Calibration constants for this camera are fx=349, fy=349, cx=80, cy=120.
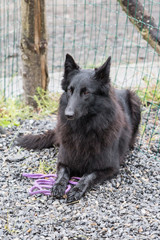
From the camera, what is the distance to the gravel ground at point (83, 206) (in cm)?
308

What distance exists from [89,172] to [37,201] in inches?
25.5

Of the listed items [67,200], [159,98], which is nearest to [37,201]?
[67,200]

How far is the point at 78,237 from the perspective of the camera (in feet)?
9.85

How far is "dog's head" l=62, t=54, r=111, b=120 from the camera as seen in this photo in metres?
3.44

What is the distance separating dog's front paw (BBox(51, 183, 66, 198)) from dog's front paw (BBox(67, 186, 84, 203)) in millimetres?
73

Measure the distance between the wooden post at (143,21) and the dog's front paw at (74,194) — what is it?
7.12ft

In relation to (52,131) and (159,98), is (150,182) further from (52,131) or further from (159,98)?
(159,98)

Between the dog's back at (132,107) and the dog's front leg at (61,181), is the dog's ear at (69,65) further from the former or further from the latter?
the dog's back at (132,107)

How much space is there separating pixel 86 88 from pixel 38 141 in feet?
4.36

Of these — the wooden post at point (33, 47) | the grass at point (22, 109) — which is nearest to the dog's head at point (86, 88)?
the wooden post at point (33, 47)

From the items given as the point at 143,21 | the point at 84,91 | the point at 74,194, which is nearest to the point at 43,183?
the point at 74,194

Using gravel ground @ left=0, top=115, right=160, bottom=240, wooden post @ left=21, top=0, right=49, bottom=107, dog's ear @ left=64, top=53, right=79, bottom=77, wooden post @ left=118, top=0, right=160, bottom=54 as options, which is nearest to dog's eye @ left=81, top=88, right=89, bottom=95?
dog's ear @ left=64, top=53, right=79, bottom=77

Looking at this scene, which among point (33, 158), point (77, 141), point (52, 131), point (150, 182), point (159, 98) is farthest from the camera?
point (159, 98)

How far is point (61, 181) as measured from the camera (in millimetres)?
3658
